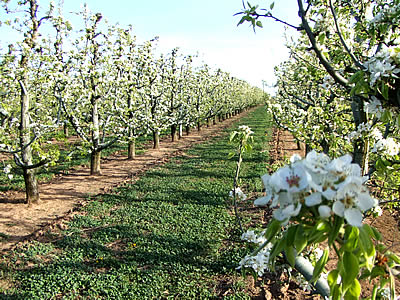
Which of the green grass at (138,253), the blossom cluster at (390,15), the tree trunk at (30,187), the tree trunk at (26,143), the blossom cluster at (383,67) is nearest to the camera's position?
the blossom cluster at (383,67)

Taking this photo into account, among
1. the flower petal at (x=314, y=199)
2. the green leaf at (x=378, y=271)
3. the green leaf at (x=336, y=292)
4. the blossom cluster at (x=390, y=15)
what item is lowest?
the green leaf at (x=336, y=292)

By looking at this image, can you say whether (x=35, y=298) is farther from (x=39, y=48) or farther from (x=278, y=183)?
(x=39, y=48)

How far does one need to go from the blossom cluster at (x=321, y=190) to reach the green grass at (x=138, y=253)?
3.70m

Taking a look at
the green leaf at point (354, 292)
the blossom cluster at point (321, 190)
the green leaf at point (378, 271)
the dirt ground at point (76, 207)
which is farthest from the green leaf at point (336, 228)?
the dirt ground at point (76, 207)

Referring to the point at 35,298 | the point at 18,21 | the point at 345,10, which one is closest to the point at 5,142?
the point at 18,21

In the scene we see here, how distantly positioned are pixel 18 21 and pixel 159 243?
240 inches

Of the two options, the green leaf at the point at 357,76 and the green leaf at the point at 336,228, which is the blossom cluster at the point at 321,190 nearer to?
the green leaf at the point at 336,228

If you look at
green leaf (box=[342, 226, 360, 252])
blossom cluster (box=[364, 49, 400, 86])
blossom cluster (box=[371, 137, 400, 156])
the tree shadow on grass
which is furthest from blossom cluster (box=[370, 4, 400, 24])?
the tree shadow on grass

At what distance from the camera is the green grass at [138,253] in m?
4.24

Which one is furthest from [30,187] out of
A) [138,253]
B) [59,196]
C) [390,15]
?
[390,15]

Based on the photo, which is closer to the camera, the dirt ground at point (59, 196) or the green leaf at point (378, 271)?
the green leaf at point (378, 271)

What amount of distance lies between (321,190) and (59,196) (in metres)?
8.81

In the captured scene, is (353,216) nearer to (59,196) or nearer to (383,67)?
(383,67)

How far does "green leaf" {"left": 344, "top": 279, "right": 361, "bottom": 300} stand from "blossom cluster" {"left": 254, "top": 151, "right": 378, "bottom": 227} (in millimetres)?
294
